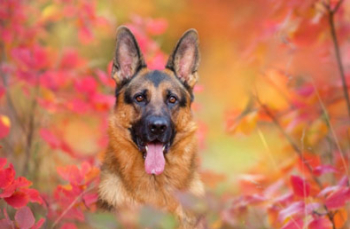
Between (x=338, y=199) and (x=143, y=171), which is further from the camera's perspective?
(x=143, y=171)

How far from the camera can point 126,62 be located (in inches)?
185

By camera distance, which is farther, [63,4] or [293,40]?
[63,4]

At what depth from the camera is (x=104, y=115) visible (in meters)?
6.94

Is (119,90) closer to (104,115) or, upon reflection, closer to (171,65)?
(171,65)

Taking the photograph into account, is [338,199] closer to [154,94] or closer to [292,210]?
[292,210]

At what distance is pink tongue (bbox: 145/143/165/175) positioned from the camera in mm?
4176

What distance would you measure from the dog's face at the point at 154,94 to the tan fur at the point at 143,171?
0.03 m

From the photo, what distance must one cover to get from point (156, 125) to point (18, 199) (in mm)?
1348

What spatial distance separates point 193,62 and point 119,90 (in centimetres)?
78

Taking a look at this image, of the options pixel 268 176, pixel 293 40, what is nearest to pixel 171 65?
pixel 293 40

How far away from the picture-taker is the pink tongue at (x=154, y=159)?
418cm

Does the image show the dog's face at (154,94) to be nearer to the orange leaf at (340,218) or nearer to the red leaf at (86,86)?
the red leaf at (86,86)

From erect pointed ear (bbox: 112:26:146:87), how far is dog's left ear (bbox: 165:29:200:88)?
12.7 inches

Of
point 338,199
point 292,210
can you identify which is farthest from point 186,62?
point 338,199
